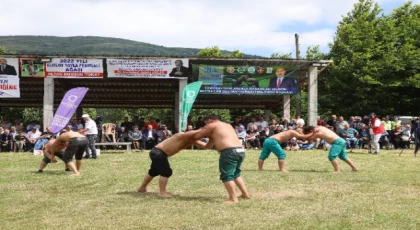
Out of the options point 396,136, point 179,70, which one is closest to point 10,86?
point 179,70

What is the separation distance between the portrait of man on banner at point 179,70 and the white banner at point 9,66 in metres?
6.12

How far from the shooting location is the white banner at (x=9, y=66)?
20.2 metres

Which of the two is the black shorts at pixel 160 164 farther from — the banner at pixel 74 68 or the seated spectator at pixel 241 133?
the banner at pixel 74 68

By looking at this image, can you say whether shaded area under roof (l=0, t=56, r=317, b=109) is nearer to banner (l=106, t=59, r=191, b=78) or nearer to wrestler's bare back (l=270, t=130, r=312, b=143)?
banner (l=106, t=59, r=191, b=78)

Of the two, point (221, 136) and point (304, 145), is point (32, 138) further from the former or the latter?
point (221, 136)

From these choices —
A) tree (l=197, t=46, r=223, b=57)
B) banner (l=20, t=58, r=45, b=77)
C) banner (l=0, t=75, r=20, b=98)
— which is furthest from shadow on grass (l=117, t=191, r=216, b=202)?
tree (l=197, t=46, r=223, b=57)

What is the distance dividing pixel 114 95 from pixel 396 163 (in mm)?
16287

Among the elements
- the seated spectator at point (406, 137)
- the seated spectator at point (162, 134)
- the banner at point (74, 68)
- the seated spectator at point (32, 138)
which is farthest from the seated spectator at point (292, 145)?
the seated spectator at point (32, 138)

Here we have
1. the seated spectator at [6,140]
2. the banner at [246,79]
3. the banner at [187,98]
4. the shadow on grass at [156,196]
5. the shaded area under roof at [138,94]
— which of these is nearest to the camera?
the shadow on grass at [156,196]

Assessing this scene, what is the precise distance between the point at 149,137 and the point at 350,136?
7.92m

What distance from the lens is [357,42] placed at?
33.4 m

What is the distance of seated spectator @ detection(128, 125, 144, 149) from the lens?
2005cm

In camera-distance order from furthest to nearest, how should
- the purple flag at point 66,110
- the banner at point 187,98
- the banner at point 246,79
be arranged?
the banner at point 246,79, the banner at point 187,98, the purple flag at point 66,110

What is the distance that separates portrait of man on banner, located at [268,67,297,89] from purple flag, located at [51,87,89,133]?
8128 mm
